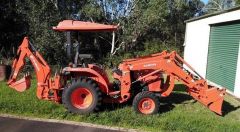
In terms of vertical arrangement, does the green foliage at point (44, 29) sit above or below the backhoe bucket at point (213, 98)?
above

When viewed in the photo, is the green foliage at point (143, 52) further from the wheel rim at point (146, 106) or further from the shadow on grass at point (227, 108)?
the wheel rim at point (146, 106)

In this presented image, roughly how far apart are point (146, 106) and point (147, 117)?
482mm

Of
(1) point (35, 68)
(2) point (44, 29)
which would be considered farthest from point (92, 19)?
(1) point (35, 68)

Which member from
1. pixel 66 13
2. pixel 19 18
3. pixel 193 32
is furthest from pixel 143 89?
pixel 19 18

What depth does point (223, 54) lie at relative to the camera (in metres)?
15.1

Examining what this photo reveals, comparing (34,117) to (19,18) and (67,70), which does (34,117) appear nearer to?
(67,70)

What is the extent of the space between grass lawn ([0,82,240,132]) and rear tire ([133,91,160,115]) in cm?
18

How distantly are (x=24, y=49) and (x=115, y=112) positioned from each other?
2828 mm

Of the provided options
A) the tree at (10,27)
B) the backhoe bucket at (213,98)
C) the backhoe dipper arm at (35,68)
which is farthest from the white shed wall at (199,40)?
the tree at (10,27)

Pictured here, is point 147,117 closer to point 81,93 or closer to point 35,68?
point 81,93

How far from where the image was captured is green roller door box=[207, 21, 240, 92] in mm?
13844

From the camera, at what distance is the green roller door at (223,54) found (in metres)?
13.8

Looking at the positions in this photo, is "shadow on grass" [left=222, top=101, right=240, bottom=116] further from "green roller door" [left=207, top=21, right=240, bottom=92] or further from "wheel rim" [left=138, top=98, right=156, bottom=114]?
"green roller door" [left=207, top=21, right=240, bottom=92]

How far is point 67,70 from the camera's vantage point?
9641 mm
